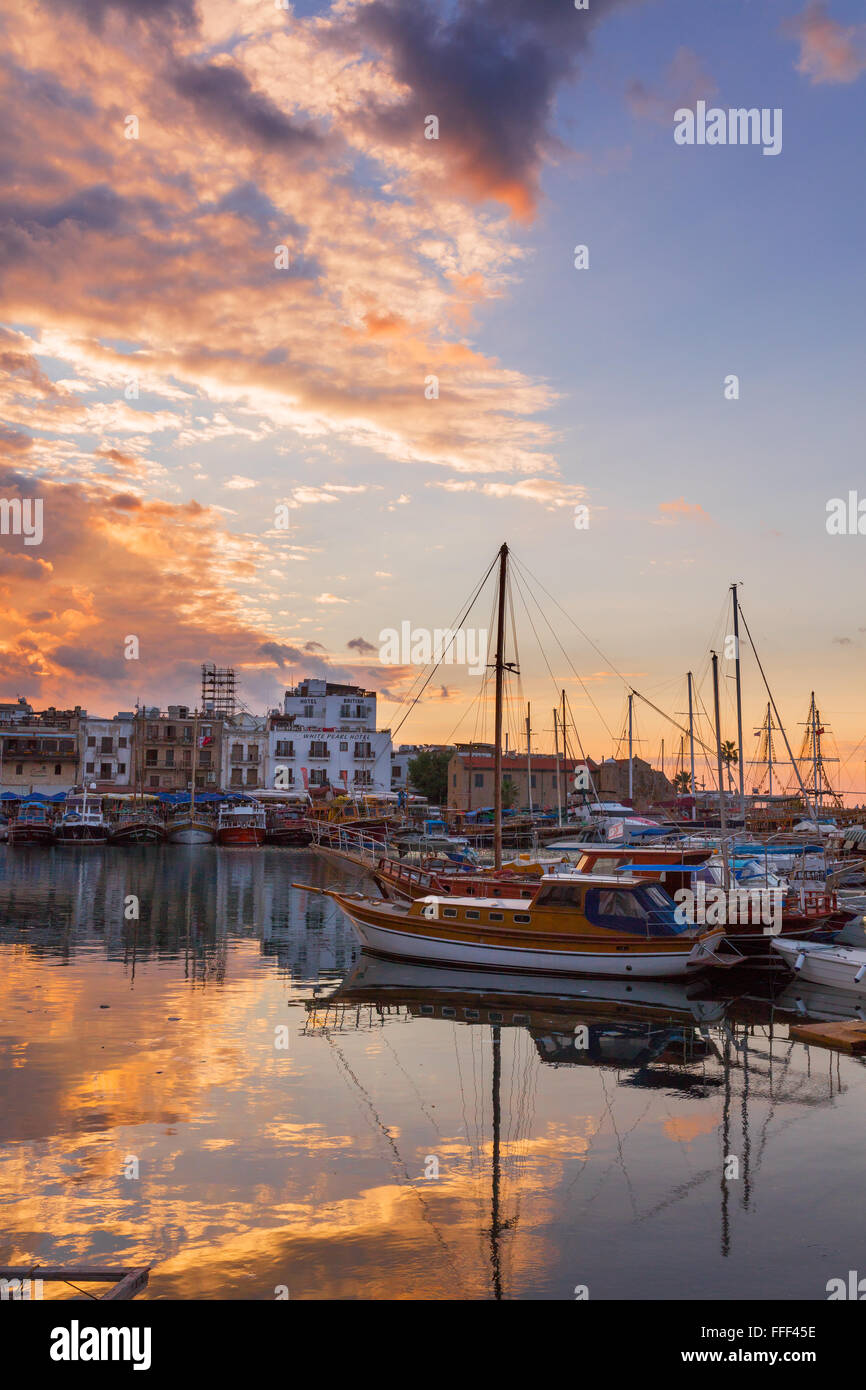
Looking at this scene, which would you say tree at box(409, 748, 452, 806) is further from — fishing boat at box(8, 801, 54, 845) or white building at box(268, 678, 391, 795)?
fishing boat at box(8, 801, 54, 845)

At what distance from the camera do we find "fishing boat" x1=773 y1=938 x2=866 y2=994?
27.4 m

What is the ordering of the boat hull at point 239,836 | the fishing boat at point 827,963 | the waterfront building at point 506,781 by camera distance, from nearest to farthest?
the fishing boat at point 827,963
the boat hull at point 239,836
the waterfront building at point 506,781

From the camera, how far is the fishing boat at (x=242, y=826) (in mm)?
87875

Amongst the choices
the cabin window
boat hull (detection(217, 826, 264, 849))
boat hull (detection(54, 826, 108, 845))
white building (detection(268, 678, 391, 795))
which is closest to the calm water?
the cabin window

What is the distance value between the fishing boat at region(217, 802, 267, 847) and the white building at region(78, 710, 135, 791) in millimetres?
23370

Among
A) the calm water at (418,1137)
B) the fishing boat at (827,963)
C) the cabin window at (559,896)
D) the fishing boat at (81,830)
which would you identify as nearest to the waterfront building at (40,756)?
the fishing boat at (81,830)

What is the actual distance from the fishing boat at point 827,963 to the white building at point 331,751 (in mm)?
84403

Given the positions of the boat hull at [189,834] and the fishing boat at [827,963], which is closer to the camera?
the fishing boat at [827,963]

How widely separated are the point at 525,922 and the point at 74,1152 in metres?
15.8

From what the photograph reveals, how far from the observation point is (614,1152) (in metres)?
14.9

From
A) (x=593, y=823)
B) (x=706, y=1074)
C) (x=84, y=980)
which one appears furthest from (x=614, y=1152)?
(x=593, y=823)

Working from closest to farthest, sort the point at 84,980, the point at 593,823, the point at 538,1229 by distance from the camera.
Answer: the point at 538,1229 → the point at 84,980 → the point at 593,823

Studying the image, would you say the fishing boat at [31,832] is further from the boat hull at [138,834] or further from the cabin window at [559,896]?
the cabin window at [559,896]
